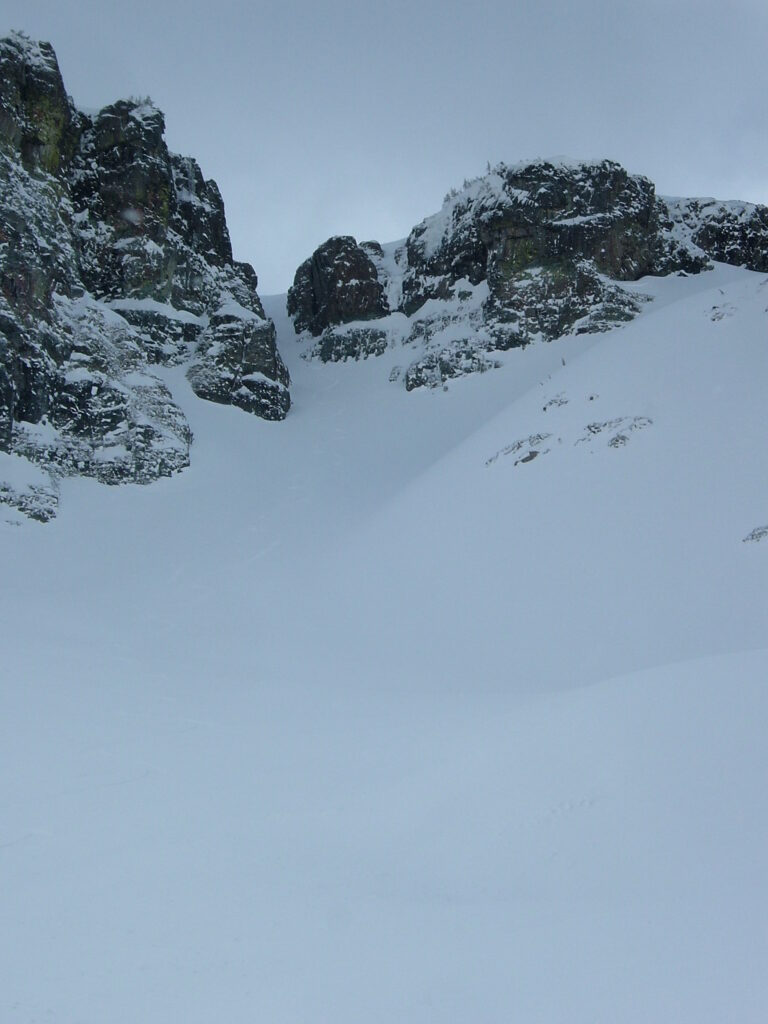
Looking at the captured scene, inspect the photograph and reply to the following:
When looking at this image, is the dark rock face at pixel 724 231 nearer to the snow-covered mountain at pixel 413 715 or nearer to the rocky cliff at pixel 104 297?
the snow-covered mountain at pixel 413 715

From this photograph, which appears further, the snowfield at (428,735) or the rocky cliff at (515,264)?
the rocky cliff at (515,264)

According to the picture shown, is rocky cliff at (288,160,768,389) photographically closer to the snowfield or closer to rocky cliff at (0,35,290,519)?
rocky cliff at (0,35,290,519)

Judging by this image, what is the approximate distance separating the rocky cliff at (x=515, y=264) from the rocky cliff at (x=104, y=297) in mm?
6019

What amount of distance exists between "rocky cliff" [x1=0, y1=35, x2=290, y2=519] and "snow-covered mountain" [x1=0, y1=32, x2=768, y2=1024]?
51cm

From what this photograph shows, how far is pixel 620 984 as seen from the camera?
4895 mm

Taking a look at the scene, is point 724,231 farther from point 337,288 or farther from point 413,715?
point 413,715


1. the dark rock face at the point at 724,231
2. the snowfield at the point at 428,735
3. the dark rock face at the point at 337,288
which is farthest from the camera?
the dark rock face at the point at 337,288

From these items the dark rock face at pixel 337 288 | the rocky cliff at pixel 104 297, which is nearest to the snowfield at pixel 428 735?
the rocky cliff at pixel 104 297

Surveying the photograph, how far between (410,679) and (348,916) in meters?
6.48

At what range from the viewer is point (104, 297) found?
3231 centimetres

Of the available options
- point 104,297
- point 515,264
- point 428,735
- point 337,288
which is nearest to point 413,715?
point 428,735

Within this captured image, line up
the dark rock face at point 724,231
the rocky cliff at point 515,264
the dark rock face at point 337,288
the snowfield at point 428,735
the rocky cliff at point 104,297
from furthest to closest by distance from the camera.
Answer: the dark rock face at point 337,288
the dark rock face at point 724,231
the rocky cliff at point 515,264
the rocky cliff at point 104,297
the snowfield at point 428,735

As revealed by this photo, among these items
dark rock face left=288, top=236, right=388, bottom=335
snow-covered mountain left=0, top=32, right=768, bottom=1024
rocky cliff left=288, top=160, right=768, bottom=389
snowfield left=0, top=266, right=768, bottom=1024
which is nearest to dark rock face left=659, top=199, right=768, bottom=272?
rocky cliff left=288, top=160, right=768, bottom=389

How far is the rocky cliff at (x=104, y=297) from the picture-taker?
23844 millimetres
